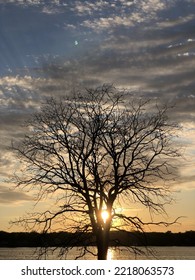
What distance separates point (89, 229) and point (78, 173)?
256 cm

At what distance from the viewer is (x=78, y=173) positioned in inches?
843

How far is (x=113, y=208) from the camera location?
70.9 ft
